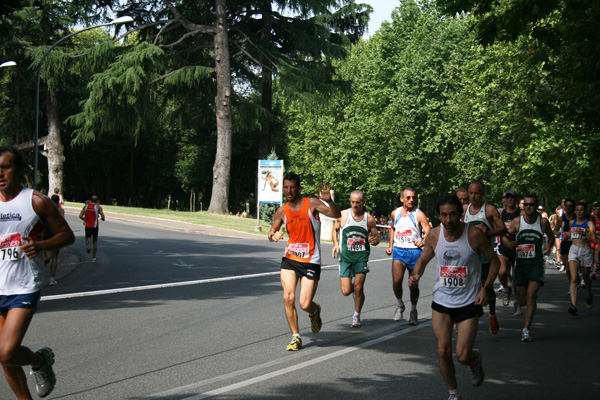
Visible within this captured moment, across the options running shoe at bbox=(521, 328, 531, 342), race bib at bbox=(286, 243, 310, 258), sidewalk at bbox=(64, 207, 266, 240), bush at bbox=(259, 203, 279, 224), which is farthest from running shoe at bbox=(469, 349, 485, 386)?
bush at bbox=(259, 203, 279, 224)

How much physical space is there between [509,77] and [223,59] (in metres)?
14.7

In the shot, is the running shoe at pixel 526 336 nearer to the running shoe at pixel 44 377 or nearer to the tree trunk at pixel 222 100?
the running shoe at pixel 44 377

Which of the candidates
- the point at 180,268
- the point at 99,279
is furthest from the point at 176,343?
the point at 180,268

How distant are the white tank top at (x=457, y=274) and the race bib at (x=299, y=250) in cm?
232

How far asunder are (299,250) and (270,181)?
83.9 feet

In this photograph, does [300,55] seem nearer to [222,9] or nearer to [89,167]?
[222,9]

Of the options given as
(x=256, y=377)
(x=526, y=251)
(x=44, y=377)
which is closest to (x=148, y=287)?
(x=526, y=251)

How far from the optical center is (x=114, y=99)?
33.0 metres

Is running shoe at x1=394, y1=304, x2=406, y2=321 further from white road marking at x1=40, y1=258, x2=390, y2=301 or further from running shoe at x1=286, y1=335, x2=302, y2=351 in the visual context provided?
white road marking at x1=40, y1=258, x2=390, y2=301

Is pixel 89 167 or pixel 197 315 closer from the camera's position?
pixel 197 315

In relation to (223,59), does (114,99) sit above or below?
below

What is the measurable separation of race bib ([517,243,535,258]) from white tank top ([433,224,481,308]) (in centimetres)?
412

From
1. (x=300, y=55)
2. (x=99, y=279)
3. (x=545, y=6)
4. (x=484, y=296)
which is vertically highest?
(x=300, y=55)

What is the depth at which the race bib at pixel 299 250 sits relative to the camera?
8234 millimetres
